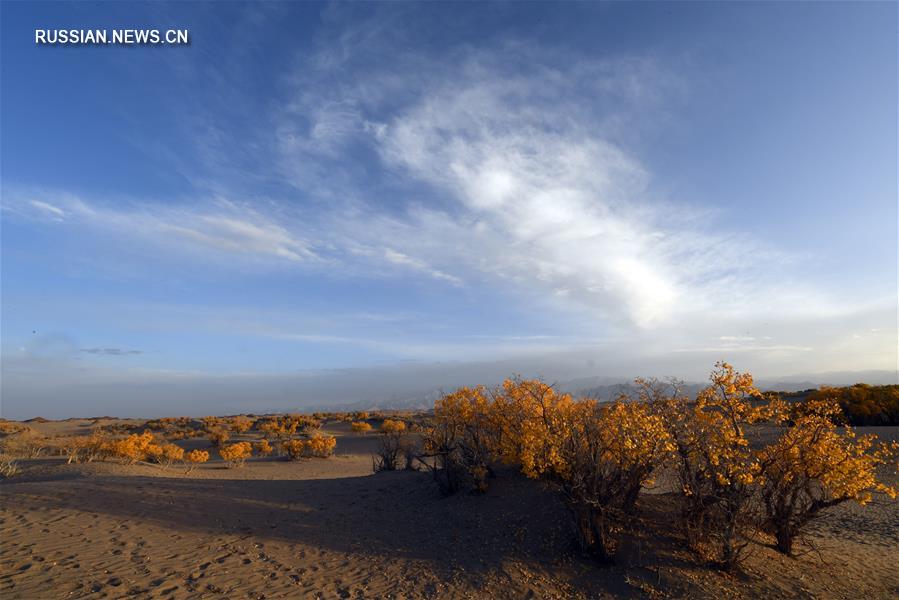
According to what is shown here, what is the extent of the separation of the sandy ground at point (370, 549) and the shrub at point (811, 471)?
0.76 meters

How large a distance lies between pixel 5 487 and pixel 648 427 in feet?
53.8

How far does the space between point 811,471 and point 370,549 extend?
317 inches

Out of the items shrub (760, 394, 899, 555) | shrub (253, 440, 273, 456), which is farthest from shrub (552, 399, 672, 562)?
shrub (253, 440, 273, 456)

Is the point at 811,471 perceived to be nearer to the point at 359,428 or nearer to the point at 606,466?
the point at 606,466

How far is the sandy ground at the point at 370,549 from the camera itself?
295 inches

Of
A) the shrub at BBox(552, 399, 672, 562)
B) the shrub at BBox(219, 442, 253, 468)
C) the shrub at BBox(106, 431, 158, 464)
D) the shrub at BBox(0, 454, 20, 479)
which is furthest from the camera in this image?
the shrub at BBox(219, 442, 253, 468)

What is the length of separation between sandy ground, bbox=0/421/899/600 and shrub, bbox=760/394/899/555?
0.76 meters

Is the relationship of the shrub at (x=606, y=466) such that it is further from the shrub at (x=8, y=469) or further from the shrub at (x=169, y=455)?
the shrub at (x=169, y=455)

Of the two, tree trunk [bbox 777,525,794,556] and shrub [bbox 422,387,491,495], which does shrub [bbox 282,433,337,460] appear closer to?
shrub [bbox 422,387,491,495]

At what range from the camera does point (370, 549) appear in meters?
9.36

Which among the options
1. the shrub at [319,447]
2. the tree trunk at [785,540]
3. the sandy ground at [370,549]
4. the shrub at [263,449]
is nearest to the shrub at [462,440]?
the sandy ground at [370,549]

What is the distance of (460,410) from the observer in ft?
42.9

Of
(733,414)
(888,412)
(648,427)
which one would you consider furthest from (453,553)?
(888,412)

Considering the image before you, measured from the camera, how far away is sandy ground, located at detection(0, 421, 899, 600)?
748 cm
